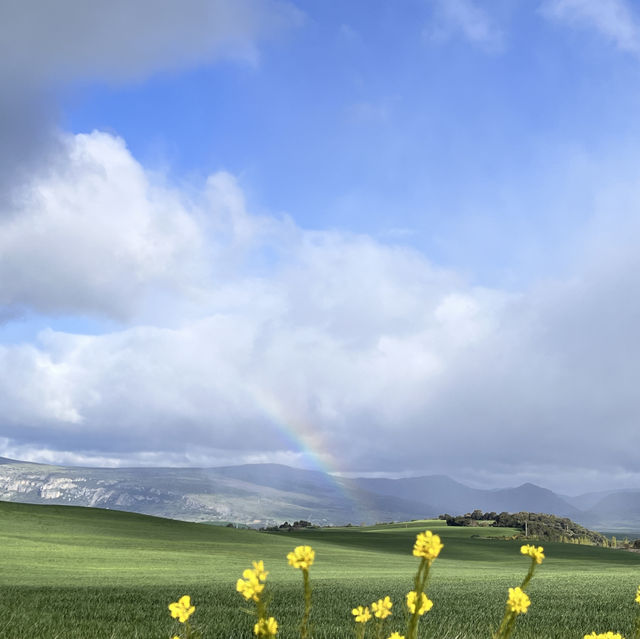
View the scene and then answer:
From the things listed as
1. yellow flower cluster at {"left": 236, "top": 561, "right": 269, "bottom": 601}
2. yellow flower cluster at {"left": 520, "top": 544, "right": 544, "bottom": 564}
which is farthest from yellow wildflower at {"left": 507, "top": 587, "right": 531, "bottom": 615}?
yellow flower cluster at {"left": 236, "top": 561, "right": 269, "bottom": 601}

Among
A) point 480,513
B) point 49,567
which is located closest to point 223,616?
point 49,567

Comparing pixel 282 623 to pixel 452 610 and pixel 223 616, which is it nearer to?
pixel 223 616

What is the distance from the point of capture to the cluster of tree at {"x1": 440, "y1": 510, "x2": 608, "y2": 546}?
4105 inches

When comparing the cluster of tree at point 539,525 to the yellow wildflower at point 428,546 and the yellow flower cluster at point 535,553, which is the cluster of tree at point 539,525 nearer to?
the yellow flower cluster at point 535,553

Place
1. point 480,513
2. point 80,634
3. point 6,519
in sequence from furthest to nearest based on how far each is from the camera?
1. point 480,513
2. point 6,519
3. point 80,634

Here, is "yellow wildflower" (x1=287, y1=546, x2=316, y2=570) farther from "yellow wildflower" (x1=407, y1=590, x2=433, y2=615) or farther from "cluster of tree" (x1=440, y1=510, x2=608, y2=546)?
"cluster of tree" (x1=440, y1=510, x2=608, y2=546)

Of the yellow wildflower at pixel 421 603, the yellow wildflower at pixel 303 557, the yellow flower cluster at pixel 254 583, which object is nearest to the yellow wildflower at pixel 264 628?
the yellow flower cluster at pixel 254 583

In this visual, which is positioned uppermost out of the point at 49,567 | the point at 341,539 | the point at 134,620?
the point at 134,620

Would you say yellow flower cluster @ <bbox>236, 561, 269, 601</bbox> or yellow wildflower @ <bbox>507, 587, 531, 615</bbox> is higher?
yellow flower cluster @ <bbox>236, 561, 269, 601</bbox>

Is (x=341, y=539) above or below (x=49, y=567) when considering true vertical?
below

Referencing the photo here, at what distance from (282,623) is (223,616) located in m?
0.93

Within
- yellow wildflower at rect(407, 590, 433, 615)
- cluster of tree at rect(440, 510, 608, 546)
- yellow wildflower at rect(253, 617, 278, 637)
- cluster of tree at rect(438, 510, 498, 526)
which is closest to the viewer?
yellow wildflower at rect(253, 617, 278, 637)

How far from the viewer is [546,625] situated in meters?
7.86

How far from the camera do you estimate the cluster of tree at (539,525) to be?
104 metres
